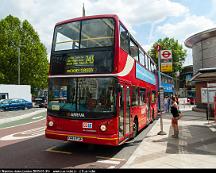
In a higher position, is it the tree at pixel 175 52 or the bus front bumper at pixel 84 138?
the tree at pixel 175 52

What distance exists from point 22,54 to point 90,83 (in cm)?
3350

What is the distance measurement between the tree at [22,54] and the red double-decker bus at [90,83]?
30.9 m

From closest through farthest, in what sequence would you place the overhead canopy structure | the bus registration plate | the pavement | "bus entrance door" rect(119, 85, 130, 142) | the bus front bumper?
the pavement
the bus front bumper
the bus registration plate
"bus entrance door" rect(119, 85, 130, 142)
the overhead canopy structure

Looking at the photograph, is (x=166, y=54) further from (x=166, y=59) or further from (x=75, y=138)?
(x=75, y=138)

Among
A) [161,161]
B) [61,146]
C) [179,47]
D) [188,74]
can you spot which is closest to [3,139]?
[61,146]

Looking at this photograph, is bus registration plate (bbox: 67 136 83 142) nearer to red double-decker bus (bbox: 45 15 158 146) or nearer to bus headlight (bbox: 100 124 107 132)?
red double-decker bus (bbox: 45 15 158 146)

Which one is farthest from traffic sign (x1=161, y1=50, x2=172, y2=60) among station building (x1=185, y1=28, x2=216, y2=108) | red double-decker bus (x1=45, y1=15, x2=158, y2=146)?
station building (x1=185, y1=28, x2=216, y2=108)

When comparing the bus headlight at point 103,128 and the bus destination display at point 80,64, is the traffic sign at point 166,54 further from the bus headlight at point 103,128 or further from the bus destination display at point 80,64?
the bus headlight at point 103,128

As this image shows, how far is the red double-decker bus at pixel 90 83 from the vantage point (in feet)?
25.5

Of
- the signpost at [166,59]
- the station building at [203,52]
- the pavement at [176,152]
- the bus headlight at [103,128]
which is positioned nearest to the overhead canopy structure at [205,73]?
the signpost at [166,59]

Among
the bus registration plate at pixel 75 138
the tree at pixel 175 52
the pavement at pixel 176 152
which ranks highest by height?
the tree at pixel 175 52

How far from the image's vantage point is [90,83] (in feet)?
26.2

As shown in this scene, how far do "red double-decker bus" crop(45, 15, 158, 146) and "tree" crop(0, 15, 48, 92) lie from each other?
101ft

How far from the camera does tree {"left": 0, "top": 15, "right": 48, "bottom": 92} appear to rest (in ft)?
123
